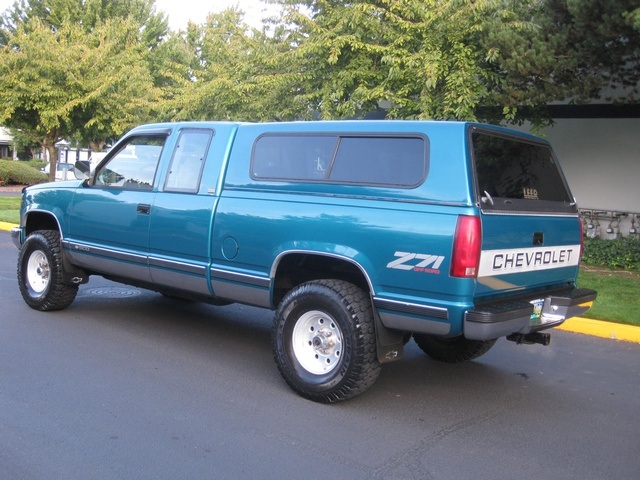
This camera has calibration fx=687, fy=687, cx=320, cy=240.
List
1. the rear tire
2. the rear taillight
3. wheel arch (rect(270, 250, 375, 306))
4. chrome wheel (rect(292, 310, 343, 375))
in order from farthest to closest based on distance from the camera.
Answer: the rear tire < chrome wheel (rect(292, 310, 343, 375)) < wheel arch (rect(270, 250, 375, 306)) < the rear taillight

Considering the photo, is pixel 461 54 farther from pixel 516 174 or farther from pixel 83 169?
pixel 83 169

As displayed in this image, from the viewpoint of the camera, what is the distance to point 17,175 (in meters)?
31.6

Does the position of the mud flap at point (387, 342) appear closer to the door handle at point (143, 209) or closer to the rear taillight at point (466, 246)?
the rear taillight at point (466, 246)

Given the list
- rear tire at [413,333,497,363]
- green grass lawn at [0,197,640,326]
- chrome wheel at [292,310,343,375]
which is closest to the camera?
chrome wheel at [292,310,343,375]

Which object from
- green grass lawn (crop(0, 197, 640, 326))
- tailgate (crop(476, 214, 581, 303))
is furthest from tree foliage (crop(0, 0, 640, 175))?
tailgate (crop(476, 214, 581, 303))

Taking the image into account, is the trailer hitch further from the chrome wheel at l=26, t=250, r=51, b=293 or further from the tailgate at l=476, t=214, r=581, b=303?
the chrome wheel at l=26, t=250, r=51, b=293

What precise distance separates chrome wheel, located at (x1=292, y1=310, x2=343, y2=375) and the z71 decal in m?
0.74

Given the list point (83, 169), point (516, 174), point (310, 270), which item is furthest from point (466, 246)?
point (83, 169)

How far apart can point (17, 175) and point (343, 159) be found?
98.4ft

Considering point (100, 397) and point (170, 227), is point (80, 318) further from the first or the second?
point (100, 397)

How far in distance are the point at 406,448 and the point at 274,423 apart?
0.92 m

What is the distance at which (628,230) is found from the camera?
12.9 metres

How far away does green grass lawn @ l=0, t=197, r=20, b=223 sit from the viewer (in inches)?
638

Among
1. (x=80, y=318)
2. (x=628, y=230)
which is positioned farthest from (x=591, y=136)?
(x=80, y=318)
